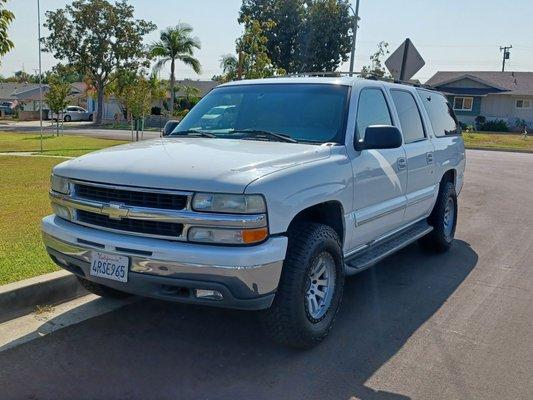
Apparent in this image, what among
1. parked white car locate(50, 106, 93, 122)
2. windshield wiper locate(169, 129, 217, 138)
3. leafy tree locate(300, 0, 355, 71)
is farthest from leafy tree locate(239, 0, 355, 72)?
windshield wiper locate(169, 129, 217, 138)

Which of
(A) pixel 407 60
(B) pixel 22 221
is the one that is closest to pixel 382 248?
(B) pixel 22 221

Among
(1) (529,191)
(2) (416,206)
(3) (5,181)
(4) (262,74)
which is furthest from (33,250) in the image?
(4) (262,74)

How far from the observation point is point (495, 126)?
46.3 meters

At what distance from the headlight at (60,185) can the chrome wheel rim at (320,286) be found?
1910 millimetres

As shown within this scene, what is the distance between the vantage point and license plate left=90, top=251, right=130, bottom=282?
364cm

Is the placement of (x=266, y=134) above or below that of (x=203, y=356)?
above

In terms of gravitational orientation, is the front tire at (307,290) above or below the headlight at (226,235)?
below

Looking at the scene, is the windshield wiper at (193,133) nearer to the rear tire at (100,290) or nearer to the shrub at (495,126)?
the rear tire at (100,290)

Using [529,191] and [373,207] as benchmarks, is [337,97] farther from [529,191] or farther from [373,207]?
[529,191]

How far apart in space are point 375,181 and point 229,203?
6.08 feet

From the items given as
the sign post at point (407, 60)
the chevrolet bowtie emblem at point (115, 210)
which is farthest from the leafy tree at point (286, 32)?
the chevrolet bowtie emblem at point (115, 210)

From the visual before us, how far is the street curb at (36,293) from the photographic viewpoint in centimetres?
441

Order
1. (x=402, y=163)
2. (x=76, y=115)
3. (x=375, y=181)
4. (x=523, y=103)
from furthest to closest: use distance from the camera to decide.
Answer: (x=76, y=115) → (x=523, y=103) → (x=402, y=163) → (x=375, y=181)

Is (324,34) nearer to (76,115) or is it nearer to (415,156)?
(76,115)
